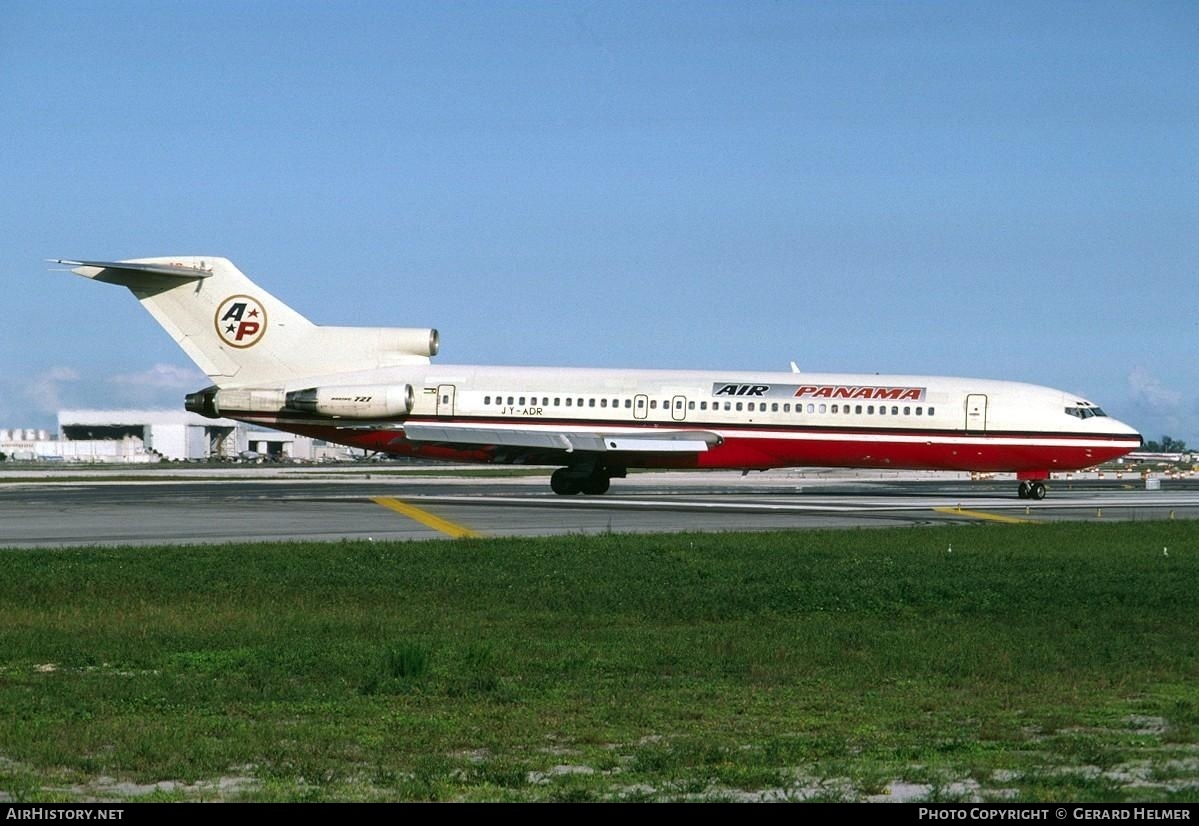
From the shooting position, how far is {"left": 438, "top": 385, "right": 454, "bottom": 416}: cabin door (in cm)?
4169

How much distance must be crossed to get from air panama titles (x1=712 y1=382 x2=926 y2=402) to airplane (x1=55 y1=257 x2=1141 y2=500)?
0.04 metres

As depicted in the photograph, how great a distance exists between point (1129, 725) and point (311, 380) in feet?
117

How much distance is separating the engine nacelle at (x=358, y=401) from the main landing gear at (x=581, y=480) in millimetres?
5048

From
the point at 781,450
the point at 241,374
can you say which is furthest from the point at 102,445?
the point at 781,450

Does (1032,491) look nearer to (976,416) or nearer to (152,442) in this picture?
(976,416)

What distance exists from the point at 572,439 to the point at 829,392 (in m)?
7.52

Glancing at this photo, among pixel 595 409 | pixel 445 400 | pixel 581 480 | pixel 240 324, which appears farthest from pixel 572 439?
pixel 240 324

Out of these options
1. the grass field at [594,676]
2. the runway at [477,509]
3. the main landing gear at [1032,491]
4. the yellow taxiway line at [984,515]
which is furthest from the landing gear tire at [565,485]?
the grass field at [594,676]

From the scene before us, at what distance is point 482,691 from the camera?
10.7 metres

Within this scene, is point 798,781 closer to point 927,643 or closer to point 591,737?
point 591,737

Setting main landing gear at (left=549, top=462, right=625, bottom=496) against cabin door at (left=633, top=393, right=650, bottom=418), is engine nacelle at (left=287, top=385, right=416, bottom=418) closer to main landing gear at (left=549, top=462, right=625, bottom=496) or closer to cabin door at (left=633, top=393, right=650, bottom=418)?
main landing gear at (left=549, top=462, right=625, bottom=496)

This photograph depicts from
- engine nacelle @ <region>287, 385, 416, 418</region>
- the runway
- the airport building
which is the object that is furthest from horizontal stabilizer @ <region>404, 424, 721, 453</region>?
the airport building

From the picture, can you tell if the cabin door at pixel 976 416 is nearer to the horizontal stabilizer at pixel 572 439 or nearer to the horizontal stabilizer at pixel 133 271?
the horizontal stabilizer at pixel 572 439
